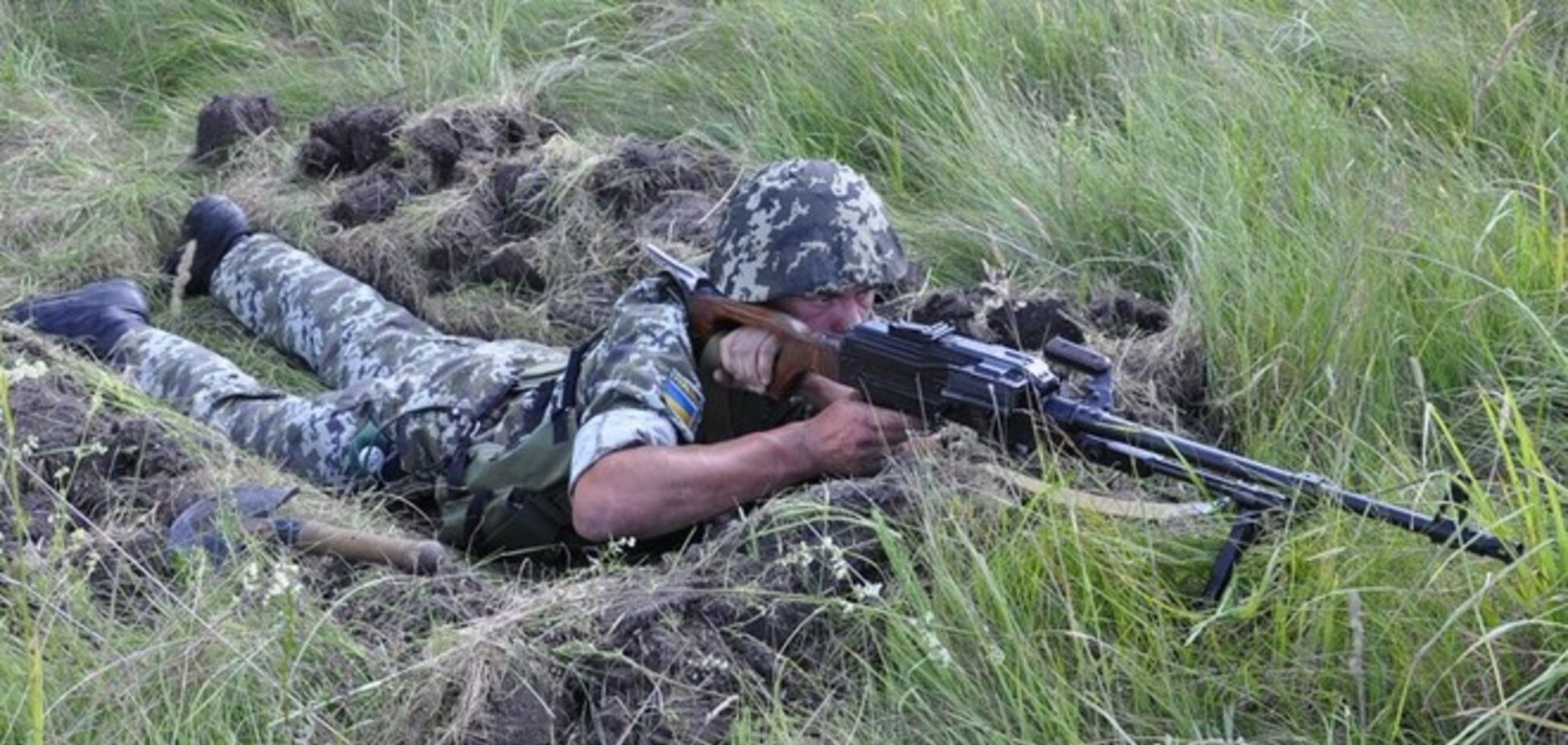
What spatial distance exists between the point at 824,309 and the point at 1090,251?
120 centimetres

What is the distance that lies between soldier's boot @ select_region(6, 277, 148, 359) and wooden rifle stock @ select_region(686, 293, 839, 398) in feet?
7.27

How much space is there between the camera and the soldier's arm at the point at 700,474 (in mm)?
4816

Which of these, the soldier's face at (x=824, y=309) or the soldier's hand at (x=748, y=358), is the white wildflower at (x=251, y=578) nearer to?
the soldier's hand at (x=748, y=358)

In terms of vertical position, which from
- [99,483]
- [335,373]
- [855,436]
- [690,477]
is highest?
[855,436]

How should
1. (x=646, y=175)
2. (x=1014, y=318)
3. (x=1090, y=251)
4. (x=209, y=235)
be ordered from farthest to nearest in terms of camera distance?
(x=209, y=235), (x=646, y=175), (x=1090, y=251), (x=1014, y=318)

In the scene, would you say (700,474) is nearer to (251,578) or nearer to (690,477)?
(690,477)

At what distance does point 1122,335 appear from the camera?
5.66 metres

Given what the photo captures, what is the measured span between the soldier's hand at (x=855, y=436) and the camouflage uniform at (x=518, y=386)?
33 cm

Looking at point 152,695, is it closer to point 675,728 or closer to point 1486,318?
point 675,728

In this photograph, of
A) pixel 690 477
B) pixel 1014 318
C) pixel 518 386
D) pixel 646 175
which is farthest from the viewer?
pixel 646 175

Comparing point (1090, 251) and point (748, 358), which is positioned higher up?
point (748, 358)

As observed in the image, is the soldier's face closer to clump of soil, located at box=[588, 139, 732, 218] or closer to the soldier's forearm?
the soldier's forearm

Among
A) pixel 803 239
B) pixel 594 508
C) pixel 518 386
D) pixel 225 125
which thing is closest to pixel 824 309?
pixel 803 239

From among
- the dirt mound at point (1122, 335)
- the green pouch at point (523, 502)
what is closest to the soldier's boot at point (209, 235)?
the green pouch at point (523, 502)
